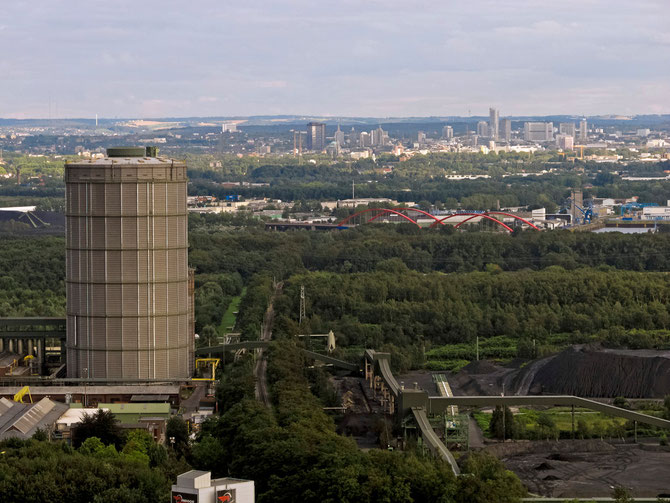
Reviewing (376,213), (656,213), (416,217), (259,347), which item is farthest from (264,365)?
(656,213)

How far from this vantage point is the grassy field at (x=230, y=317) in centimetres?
A: 6341

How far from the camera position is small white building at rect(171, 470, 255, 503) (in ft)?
77.6

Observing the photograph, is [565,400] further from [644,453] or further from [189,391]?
[189,391]

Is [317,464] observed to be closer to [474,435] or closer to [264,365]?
[474,435]

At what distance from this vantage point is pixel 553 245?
96.9 meters

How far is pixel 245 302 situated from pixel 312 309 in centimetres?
539

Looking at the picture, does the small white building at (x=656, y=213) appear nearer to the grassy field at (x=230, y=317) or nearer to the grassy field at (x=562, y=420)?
the grassy field at (x=230, y=317)

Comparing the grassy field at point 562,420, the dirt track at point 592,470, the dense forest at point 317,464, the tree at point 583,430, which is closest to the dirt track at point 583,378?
the grassy field at point 562,420

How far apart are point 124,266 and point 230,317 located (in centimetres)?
2233

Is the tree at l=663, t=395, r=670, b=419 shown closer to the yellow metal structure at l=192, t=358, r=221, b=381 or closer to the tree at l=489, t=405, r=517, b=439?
the tree at l=489, t=405, r=517, b=439

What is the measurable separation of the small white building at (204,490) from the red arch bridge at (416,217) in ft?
315

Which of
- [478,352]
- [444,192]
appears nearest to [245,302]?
[478,352]

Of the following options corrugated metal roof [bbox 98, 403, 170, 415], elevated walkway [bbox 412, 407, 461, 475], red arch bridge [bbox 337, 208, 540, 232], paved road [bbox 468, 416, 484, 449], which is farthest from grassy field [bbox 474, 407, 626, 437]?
red arch bridge [bbox 337, 208, 540, 232]

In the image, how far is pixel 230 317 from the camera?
225 ft
